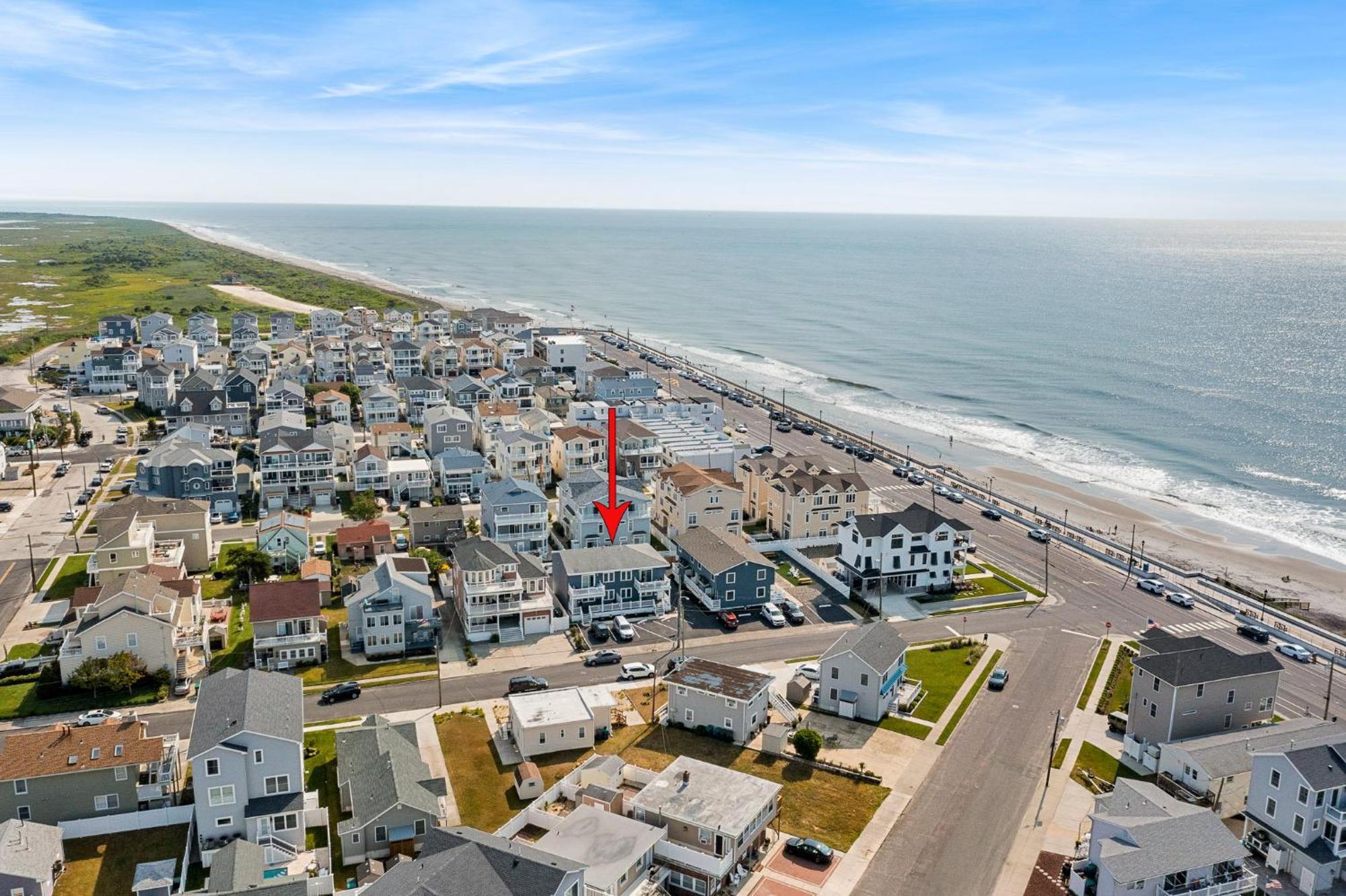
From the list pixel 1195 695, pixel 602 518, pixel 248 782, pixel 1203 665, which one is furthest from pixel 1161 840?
pixel 602 518

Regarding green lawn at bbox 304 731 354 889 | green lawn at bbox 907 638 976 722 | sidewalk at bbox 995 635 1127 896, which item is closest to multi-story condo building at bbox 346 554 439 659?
green lawn at bbox 304 731 354 889

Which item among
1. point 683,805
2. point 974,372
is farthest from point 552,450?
point 974,372

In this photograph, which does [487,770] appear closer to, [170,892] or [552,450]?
[170,892]

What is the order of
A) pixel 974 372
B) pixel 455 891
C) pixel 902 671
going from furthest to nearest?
1. pixel 974 372
2. pixel 902 671
3. pixel 455 891

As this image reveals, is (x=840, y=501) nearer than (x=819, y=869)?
No

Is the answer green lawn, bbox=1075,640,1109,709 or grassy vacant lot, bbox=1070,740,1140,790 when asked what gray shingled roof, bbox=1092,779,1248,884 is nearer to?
grassy vacant lot, bbox=1070,740,1140,790

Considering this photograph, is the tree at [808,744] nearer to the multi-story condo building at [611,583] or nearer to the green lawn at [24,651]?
the multi-story condo building at [611,583]
